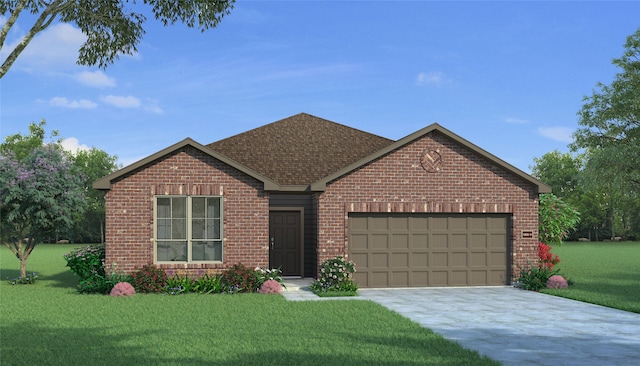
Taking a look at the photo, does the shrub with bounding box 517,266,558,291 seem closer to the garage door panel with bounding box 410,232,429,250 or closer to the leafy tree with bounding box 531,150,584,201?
the garage door panel with bounding box 410,232,429,250

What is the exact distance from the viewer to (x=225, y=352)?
961cm

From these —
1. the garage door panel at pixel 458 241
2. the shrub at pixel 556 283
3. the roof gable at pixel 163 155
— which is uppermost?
the roof gable at pixel 163 155

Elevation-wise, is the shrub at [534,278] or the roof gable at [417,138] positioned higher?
the roof gable at [417,138]

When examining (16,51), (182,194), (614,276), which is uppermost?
(16,51)

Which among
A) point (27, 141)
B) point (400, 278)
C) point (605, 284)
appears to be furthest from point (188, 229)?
point (27, 141)

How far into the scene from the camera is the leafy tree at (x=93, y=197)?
71.8 metres

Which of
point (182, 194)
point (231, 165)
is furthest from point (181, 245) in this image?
point (231, 165)

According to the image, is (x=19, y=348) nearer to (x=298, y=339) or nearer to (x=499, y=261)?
(x=298, y=339)

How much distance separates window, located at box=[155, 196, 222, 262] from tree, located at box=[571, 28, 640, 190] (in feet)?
83.7

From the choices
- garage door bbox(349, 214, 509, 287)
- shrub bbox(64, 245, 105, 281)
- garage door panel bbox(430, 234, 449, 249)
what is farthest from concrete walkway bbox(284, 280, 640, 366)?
shrub bbox(64, 245, 105, 281)

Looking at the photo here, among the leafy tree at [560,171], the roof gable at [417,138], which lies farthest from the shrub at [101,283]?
the leafy tree at [560,171]

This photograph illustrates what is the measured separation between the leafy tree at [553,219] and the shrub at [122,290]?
1387 cm

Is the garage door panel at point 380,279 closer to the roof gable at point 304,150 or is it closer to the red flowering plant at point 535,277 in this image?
the roof gable at point 304,150

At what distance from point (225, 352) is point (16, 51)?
32.0 feet
